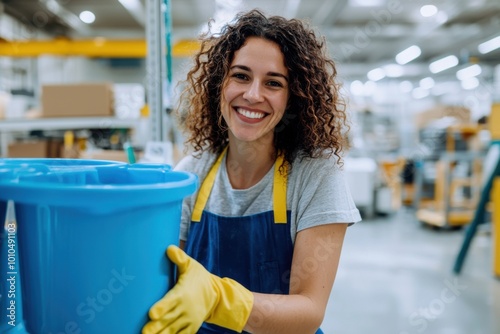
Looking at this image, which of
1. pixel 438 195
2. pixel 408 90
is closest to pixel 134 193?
pixel 438 195

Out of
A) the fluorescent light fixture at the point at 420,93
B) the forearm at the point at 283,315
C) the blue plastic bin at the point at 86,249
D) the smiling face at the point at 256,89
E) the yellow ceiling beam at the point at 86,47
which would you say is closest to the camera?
the blue plastic bin at the point at 86,249

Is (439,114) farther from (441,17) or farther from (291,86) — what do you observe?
(291,86)

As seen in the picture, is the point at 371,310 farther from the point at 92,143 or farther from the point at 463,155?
the point at 463,155

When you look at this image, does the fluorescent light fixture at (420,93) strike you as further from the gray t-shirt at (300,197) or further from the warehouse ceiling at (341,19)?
the gray t-shirt at (300,197)

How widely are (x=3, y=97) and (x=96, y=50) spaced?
9.31 ft

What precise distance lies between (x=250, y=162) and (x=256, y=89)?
0.26 metres

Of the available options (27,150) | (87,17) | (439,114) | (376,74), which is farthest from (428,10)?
(27,150)

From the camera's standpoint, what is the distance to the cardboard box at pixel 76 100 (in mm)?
2346

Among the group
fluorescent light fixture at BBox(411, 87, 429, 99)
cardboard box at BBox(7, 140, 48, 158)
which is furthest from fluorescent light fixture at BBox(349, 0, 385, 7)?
fluorescent light fixture at BBox(411, 87, 429, 99)

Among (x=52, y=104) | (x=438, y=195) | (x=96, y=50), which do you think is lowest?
(x=438, y=195)

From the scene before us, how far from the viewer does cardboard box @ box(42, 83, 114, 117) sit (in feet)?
7.70

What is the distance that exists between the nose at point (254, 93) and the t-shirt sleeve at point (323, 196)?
0.80 feet

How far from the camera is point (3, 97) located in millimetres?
2768

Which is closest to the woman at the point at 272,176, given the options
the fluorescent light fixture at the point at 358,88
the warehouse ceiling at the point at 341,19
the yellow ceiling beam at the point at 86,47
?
the warehouse ceiling at the point at 341,19
